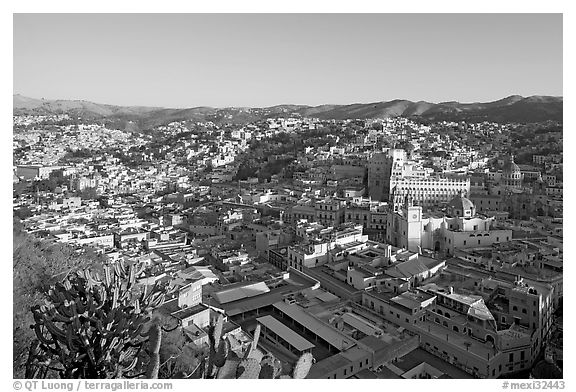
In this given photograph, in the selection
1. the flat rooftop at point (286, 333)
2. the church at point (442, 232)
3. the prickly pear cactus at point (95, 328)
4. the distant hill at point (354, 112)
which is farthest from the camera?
the distant hill at point (354, 112)

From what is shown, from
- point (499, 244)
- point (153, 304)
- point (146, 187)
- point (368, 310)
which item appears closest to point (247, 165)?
point (146, 187)

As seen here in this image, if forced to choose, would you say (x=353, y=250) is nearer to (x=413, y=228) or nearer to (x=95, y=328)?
(x=413, y=228)

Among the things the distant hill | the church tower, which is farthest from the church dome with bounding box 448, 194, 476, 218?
the distant hill

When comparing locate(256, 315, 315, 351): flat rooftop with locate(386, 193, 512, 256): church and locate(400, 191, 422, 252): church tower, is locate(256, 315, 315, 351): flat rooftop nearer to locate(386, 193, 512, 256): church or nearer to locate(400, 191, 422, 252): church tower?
locate(386, 193, 512, 256): church

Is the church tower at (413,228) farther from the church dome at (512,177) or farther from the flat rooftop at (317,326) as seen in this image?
the church dome at (512,177)

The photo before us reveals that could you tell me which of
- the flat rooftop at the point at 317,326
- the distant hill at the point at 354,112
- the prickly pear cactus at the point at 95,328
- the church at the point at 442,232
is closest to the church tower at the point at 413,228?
the church at the point at 442,232

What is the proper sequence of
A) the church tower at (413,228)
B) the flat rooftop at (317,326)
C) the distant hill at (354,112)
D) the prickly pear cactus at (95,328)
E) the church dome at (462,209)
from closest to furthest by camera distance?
the prickly pear cactus at (95,328) → the flat rooftop at (317,326) → the church tower at (413,228) → the church dome at (462,209) → the distant hill at (354,112)

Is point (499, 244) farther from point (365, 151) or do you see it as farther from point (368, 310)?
point (365, 151)
